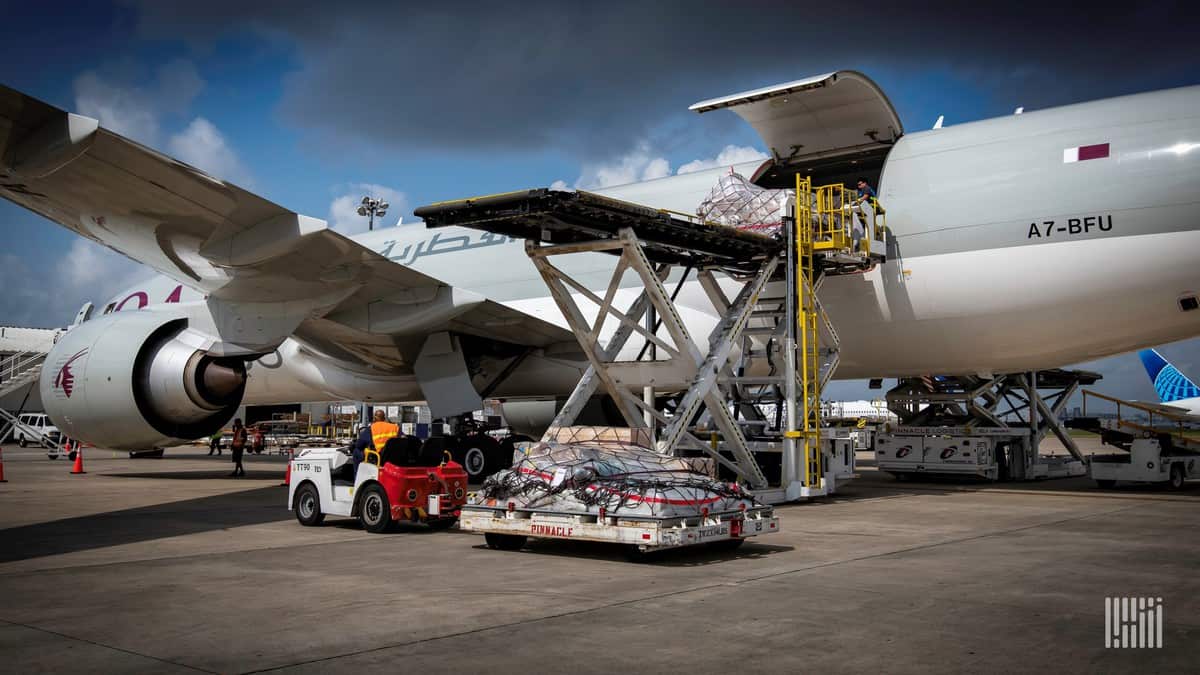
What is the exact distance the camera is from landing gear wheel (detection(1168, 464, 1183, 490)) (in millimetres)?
17906

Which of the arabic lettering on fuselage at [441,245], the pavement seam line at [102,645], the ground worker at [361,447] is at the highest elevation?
the arabic lettering on fuselage at [441,245]

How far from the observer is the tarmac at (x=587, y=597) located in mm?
5141

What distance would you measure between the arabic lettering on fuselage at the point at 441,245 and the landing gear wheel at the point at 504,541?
9219 mm

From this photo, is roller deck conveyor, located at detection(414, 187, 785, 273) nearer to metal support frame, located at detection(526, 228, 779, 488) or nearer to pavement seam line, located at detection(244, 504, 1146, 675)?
metal support frame, located at detection(526, 228, 779, 488)

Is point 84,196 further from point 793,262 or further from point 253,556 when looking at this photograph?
point 793,262

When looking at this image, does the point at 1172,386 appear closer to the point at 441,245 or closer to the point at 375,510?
the point at 441,245

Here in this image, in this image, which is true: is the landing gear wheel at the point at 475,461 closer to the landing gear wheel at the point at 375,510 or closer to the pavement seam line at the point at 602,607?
the landing gear wheel at the point at 375,510

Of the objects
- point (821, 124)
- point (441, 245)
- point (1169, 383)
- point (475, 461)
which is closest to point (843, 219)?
point (821, 124)

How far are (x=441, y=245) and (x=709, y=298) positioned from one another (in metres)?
6.26

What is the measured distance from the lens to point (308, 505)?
11695 millimetres

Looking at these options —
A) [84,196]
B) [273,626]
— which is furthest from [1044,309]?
[84,196]

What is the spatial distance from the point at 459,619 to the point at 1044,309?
Answer: 1024 centimetres

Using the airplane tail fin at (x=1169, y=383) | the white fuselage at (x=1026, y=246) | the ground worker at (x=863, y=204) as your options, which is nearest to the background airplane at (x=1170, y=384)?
the airplane tail fin at (x=1169, y=383)

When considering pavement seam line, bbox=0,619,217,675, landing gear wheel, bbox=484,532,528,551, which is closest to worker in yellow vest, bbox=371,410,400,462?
landing gear wheel, bbox=484,532,528,551
